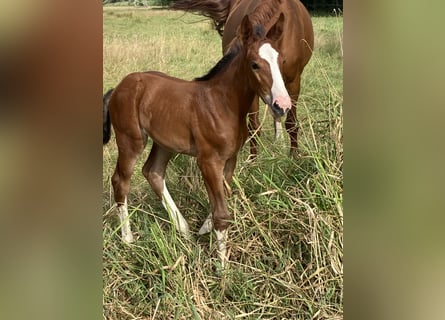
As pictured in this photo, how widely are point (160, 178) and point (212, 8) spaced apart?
49 centimetres

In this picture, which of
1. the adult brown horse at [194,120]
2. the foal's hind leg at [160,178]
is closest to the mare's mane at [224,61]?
the adult brown horse at [194,120]

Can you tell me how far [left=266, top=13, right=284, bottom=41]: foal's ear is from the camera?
46.4 inches

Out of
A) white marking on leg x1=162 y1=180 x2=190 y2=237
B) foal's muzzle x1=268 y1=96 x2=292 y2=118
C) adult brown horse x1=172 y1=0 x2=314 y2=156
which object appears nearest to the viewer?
foal's muzzle x1=268 y1=96 x2=292 y2=118

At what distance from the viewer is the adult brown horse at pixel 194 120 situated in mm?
1251

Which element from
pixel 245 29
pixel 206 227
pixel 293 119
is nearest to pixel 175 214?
pixel 206 227

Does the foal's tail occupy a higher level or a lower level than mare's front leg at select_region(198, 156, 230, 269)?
higher

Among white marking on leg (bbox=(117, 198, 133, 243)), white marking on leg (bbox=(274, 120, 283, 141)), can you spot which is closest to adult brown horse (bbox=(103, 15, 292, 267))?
white marking on leg (bbox=(117, 198, 133, 243))

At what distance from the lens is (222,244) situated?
51.8 inches

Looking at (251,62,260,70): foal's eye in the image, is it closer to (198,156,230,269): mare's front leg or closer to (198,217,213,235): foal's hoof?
(198,156,230,269): mare's front leg

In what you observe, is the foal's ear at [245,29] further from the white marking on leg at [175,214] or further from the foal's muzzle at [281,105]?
the white marking on leg at [175,214]
